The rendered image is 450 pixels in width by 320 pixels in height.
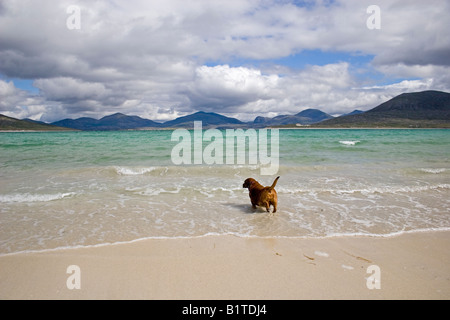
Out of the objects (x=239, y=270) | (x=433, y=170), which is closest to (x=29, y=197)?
(x=239, y=270)

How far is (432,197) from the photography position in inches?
305

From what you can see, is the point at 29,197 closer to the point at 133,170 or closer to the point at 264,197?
the point at 133,170

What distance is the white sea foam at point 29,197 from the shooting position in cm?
740

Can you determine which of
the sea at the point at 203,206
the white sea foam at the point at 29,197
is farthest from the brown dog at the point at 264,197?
the white sea foam at the point at 29,197

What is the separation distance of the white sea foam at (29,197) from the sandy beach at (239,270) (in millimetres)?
4048

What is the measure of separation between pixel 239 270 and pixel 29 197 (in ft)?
24.1

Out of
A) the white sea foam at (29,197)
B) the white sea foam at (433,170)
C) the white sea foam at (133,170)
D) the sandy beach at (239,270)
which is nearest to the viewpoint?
the sandy beach at (239,270)

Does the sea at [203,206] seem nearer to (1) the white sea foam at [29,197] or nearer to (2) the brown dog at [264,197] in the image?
(1) the white sea foam at [29,197]

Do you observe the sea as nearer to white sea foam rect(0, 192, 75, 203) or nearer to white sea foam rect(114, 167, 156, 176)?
white sea foam rect(0, 192, 75, 203)

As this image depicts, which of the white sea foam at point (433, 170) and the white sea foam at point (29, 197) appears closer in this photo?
the white sea foam at point (29, 197)

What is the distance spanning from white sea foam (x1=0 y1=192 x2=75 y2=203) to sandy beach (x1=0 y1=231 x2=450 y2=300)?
13.3 feet

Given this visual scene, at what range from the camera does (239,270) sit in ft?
11.6
